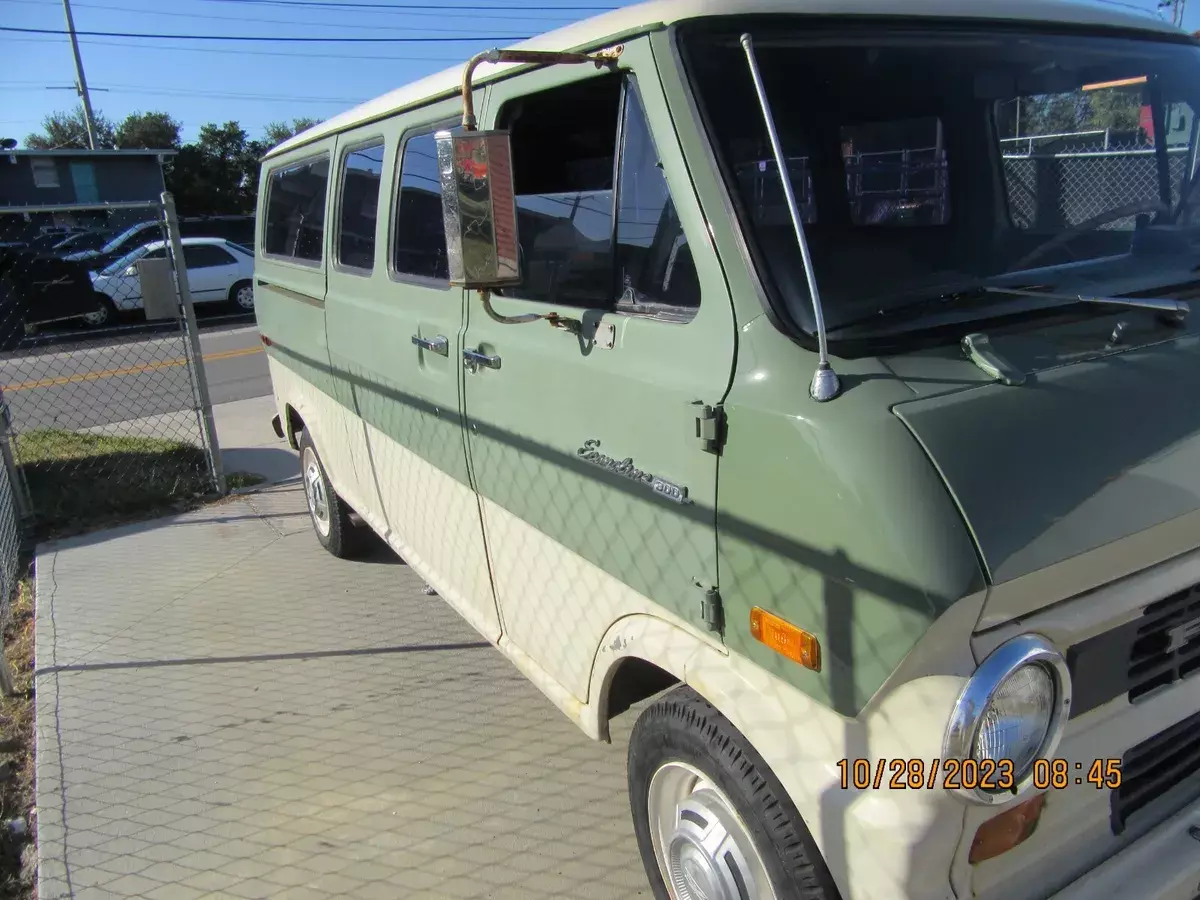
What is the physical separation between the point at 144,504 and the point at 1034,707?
6.53m

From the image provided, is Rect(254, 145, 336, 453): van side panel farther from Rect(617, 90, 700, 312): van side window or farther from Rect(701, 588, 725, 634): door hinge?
Rect(701, 588, 725, 634): door hinge

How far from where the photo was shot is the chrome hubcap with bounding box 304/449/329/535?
18.0ft

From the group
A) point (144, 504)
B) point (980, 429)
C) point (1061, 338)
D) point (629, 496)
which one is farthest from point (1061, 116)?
point (144, 504)

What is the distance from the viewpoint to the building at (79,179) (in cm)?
2845

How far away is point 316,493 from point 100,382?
9625 mm

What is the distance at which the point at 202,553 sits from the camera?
5867 mm

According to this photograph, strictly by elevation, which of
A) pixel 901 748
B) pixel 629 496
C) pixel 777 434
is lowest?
pixel 901 748

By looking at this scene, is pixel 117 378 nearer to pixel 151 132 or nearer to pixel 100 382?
pixel 100 382

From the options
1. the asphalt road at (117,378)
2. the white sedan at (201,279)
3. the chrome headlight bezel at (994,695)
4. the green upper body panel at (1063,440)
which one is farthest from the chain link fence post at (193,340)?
the white sedan at (201,279)

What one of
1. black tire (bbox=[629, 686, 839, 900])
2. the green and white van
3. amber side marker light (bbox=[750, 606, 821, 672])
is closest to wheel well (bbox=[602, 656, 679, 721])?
the green and white van

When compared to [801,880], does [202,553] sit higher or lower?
lower

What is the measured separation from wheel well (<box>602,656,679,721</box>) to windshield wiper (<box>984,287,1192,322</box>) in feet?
4.31

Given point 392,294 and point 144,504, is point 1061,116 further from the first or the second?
point 144,504

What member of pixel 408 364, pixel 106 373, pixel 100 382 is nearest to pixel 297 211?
pixel 408 364
